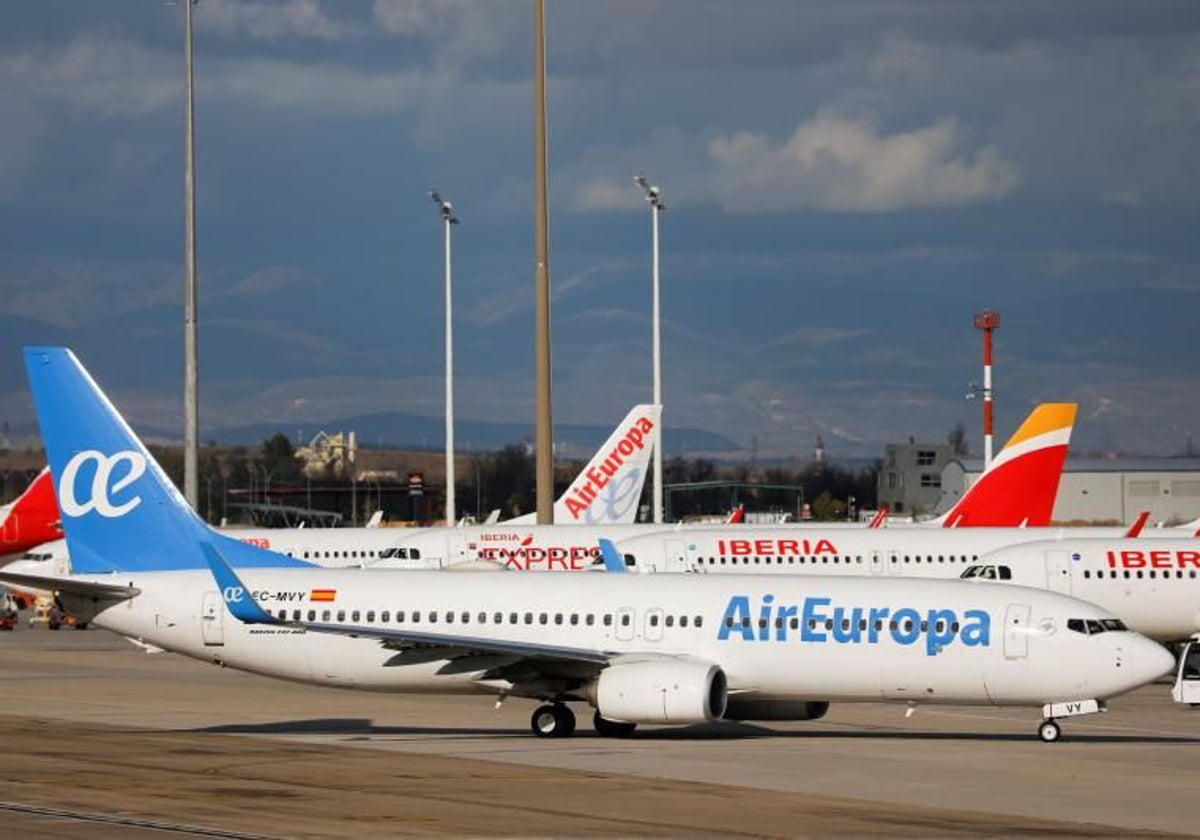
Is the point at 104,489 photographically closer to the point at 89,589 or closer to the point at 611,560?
the point at 89,589

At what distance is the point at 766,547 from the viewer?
6550cm

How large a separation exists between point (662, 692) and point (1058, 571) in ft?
78.7

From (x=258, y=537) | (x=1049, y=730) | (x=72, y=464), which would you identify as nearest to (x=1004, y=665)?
(x=1049, y=730)

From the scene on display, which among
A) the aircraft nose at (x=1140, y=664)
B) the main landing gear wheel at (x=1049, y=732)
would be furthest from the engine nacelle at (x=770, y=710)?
the aircraft nose at (x=1140, y=664)

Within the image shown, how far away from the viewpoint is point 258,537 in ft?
242

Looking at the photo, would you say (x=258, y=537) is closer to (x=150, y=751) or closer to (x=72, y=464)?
(x=72, y=464)

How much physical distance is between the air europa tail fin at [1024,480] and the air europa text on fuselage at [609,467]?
14388 millimetres

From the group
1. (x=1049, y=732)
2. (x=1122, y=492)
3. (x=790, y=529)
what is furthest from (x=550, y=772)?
(x=1122, y=492)

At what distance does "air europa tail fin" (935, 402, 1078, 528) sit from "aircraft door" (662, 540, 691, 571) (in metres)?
13.9

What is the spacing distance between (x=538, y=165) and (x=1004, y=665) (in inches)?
1350

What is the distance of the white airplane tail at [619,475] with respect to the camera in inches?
3371

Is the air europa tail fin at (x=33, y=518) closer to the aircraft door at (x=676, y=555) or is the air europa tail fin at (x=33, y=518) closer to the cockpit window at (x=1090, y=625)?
the aircraft door at (x=676, y=555)

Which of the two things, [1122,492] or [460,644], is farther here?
[1122,492]

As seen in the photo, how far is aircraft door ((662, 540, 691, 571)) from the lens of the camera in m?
65.1
